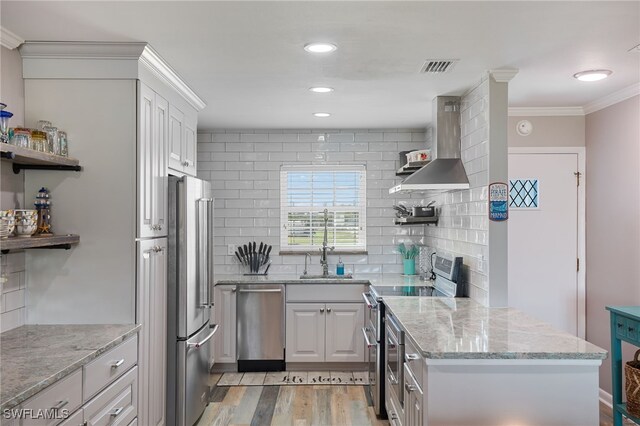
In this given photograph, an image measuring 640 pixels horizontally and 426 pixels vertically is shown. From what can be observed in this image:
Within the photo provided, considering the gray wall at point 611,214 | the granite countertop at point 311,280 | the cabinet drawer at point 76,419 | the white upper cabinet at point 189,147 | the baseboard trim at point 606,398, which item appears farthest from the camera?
the granite countertop at point 311,280

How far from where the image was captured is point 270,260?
4.96 m

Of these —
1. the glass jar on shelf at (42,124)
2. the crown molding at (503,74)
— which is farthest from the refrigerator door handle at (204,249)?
the crown molding at (503,74)

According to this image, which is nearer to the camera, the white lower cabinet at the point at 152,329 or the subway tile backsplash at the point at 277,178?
the white lower cabinet at the point at 152,329

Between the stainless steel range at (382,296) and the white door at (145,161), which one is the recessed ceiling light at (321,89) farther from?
the stainless steel range at (382,296)

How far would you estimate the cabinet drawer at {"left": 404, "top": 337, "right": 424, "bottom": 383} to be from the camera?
2.25m

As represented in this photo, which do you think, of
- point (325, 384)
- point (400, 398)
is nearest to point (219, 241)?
point (325, 384)

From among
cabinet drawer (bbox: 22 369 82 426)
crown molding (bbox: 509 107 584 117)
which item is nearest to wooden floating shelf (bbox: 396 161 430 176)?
crown molding (bbox: 509 107 584 117)

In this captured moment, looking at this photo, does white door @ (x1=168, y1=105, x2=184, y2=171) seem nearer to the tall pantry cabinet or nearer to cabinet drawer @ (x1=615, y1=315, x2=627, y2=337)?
the tall pantry cabinet

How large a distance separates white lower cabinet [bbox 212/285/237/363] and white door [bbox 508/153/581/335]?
255cm

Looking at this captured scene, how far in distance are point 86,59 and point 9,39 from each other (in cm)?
36

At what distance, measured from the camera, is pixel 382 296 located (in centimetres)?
347

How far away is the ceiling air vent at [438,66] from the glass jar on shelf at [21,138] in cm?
215

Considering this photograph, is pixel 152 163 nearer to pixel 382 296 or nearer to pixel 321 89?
pixel 321 89

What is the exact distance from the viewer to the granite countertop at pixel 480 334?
2.06m
